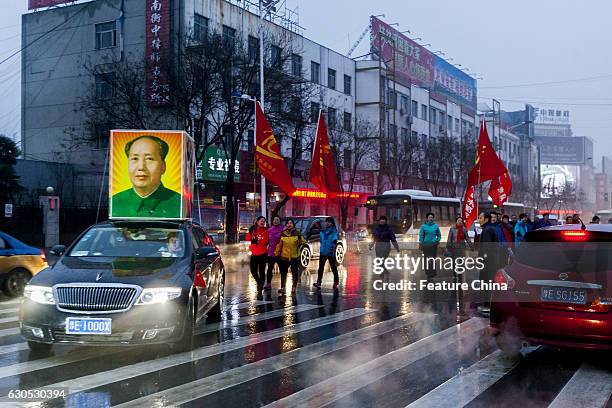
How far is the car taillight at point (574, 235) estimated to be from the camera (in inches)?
260

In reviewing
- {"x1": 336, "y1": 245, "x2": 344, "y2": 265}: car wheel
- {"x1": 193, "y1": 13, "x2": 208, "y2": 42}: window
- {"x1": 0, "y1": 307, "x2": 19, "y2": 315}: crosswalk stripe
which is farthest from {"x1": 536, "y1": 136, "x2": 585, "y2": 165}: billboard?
{"x1": 0, "y1": 307, "x2": 19, "y2": 315}: crosswalk stripe

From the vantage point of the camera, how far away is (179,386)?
586 centimetres

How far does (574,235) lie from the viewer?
666 cm

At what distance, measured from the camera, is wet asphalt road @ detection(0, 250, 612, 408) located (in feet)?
18.2

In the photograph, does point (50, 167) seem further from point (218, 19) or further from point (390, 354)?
point (390, 354)

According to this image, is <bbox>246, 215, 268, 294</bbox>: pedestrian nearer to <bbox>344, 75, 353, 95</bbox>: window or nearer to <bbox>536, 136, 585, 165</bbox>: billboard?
<bbox>344, 75, 353, 95</bbox>: window

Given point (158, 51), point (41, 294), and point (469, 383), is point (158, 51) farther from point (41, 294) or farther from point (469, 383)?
point (469, 383)

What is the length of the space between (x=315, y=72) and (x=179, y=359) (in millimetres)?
37896

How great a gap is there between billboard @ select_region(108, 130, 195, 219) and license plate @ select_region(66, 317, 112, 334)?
18.2 ft

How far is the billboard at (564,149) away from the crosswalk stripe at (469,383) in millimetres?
144108

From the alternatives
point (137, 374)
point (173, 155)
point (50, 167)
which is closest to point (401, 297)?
point (173, 155)

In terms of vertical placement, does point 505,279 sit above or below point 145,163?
below

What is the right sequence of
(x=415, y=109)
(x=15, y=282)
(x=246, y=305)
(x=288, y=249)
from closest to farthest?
(x=246, y=305) < (x=15, y=282) < (x=288, y=249) < (x=415, y=109)

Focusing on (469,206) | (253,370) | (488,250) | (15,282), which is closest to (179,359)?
(253,370)
